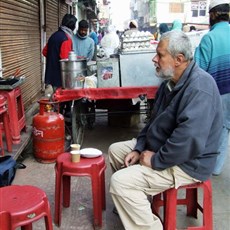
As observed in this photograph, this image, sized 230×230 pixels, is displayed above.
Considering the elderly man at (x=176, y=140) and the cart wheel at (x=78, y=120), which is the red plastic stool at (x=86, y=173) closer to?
the elderly man at (x=176, y=140)

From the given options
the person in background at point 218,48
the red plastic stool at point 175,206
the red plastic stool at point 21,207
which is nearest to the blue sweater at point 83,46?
the person in background at point 218,48

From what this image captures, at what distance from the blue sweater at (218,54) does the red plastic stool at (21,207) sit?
94.3 inches

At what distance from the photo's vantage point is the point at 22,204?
2.04 meters

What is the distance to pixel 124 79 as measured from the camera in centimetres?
452

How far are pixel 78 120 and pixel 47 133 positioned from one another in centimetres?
100

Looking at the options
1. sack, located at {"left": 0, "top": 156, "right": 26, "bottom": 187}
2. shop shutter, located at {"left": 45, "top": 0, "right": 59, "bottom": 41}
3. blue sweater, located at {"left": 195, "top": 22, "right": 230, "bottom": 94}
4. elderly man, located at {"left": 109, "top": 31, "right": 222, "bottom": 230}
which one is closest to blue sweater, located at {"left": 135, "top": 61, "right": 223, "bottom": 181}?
elderly man, located at {"left": 109, "top": 31, "right": 222, "bottom": 230}

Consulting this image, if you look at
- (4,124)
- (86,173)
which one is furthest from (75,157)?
(4,124)

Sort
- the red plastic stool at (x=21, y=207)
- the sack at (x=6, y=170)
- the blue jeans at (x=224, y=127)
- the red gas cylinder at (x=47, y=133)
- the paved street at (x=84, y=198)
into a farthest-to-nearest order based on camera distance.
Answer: the red gas cylinder at (x=47, y=133) < the blue jeans at (x=224, y=127) < the sack at (x=6, y=170) < the paved street at (x=84, y=198) < the red plastic stool at (x=21, y=207)

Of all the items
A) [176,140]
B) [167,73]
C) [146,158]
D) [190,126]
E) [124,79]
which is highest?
[167,73]

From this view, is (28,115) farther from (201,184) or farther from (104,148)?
(201,184)

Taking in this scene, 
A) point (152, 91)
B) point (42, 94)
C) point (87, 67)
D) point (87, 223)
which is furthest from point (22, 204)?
point (42, 94)

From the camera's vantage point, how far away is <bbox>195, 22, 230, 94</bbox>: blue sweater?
365 cm

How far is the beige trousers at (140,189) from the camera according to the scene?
239cm

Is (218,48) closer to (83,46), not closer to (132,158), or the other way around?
(132,158)
